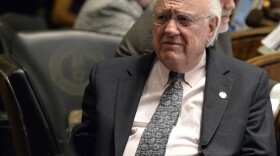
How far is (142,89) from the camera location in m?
1.95

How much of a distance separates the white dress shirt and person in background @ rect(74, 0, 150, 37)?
2.85 feet

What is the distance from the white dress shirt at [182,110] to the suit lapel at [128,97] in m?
0.03

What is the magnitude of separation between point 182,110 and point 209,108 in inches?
3.8

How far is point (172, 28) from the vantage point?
1833mm

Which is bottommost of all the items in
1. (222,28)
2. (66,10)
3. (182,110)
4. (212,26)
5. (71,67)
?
(66,10)

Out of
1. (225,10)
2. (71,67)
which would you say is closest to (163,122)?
(225,10)

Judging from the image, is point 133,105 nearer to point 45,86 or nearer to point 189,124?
point 189,124

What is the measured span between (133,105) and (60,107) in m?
0.89

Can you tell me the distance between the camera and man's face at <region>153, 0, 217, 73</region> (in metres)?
1.83

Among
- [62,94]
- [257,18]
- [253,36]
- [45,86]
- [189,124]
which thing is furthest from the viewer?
[257,18]

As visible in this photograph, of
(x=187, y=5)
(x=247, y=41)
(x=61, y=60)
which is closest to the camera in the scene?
(x=187, y=5)

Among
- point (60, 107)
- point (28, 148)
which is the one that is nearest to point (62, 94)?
point (60, 107)

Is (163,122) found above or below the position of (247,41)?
above

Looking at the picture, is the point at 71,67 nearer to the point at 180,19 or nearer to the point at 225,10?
the point at 225,10
